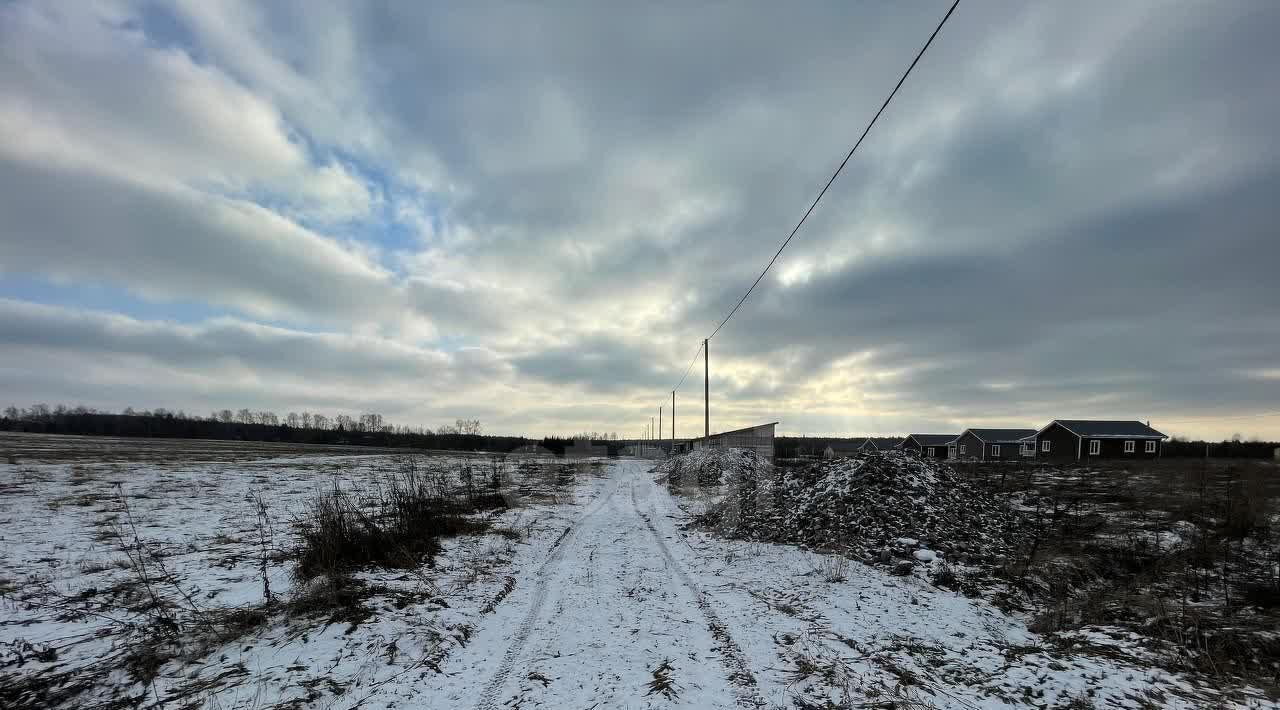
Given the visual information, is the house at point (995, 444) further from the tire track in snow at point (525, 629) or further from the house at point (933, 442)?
the tire track in snow at point (525, 629)

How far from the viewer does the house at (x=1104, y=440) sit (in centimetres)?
5047

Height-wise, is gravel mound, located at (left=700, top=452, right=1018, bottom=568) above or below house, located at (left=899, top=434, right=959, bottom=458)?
above

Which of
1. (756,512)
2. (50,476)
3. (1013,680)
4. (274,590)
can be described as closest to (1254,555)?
(1013,680)

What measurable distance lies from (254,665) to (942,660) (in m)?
7.45

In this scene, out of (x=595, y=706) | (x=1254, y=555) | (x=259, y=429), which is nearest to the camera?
(x=595, y=706)

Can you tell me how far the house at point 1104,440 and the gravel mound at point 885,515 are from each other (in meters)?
50.9

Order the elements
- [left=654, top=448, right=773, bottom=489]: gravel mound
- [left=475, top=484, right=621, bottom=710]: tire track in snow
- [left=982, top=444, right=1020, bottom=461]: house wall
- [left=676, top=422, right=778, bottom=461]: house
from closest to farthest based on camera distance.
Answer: [left=475, top=484, right=621, bottom=710]: tire track in snow → [left=654, top=448, right=773, bottom=489]: gravel mound → [left=676, top=422, right=778, bottom=461]: house → [left=982, top=444, right=1020, bottom=461]: house wall

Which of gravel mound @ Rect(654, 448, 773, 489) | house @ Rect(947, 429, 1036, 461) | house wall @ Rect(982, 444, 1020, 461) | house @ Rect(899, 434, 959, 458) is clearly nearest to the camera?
gravel mound @ Rect(654, 448, 773, 489)

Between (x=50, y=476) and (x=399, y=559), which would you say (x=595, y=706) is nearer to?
(x=399, y=559)

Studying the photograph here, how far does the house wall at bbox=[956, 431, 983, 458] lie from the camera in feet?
217

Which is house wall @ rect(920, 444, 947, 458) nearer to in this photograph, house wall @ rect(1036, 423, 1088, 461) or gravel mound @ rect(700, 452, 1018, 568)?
house wall @ rect(1036, 423, 1088, 461)

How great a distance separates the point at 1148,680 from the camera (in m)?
4.79

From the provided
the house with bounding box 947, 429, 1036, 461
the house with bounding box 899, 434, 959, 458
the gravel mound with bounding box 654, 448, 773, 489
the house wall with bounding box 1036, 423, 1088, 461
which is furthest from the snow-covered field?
the house with bounding box 899, 434, 959, 458

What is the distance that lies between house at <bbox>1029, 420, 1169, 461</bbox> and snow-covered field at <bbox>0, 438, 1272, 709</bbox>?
58.4m
